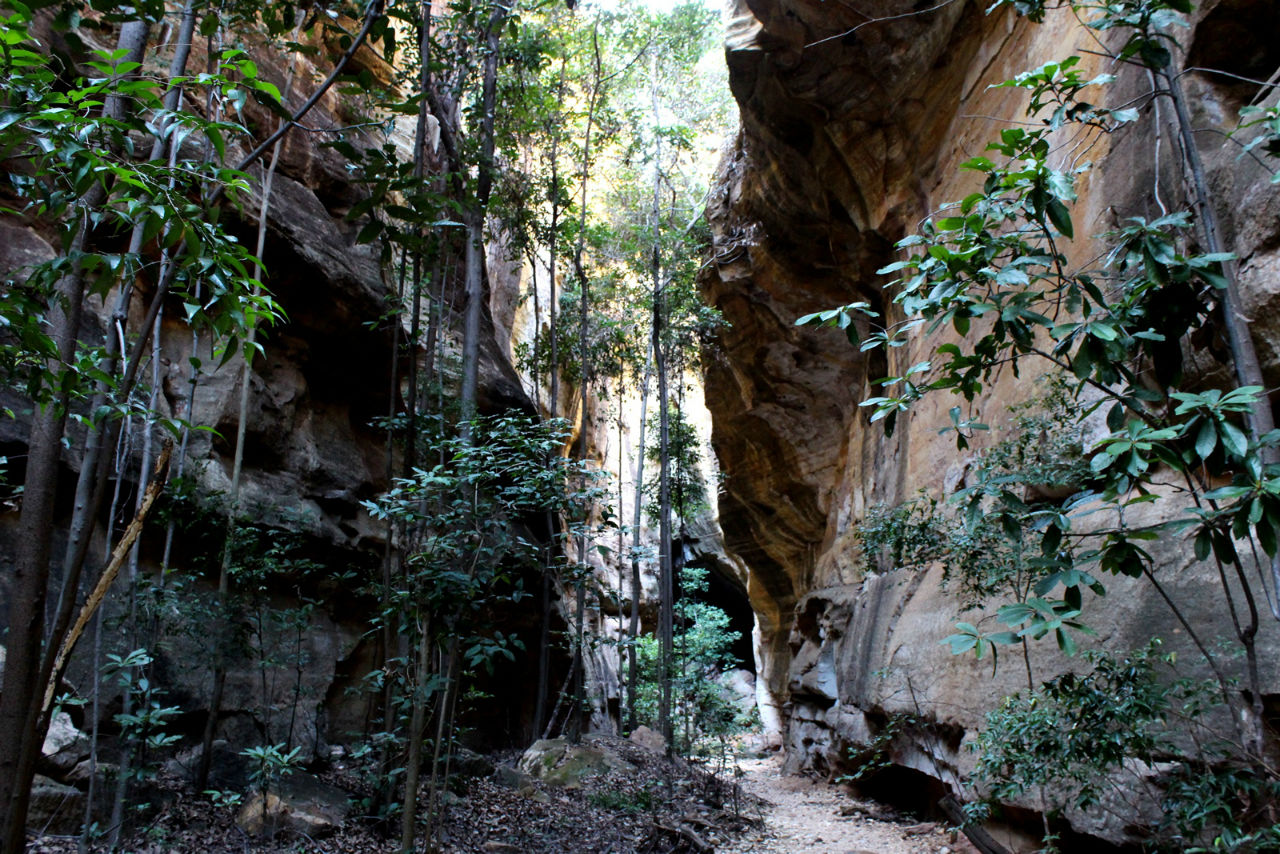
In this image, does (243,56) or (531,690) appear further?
(531,690)

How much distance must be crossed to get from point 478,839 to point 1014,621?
5.87m

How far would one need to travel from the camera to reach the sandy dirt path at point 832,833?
23.3 feet

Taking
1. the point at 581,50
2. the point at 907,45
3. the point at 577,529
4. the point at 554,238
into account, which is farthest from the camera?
the point at 581,50

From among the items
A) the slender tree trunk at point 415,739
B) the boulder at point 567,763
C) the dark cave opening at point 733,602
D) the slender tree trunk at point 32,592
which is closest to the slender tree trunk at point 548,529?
the boulder at point 567,763

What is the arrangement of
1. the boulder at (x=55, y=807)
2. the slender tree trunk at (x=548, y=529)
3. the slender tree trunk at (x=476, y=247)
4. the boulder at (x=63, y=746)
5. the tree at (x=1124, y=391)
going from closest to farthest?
the tree at (x=1124, y=391) → the boulder at (x=55, y=807) → the boulder at (x=63, y=746) → the slender tree trunk at (x=476, y=247) → the slender tree trunk at (x=548, y=529)

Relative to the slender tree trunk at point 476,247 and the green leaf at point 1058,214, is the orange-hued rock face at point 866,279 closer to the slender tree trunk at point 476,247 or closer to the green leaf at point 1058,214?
the green leaf at point 1058,214

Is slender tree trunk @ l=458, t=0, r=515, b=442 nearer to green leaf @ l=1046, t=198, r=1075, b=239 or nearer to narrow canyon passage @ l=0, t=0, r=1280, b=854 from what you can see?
narrow canyon passage @ l=0, t=0, r=1280, b=854

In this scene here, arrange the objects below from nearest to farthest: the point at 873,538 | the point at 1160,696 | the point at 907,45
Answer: the point at 1160,696, the point at 873,538, the point at 907,45

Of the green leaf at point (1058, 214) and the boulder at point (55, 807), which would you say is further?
the boulder at point (55, 807)

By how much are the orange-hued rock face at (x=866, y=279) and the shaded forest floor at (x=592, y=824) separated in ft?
4.00

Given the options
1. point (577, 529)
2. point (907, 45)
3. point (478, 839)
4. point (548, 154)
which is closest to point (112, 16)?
point (577, 529)

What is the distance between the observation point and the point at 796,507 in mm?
15875

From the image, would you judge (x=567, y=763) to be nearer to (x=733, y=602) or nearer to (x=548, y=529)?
(x=548, y=529)

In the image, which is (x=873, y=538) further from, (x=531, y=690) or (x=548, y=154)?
(x=548, y=154)
